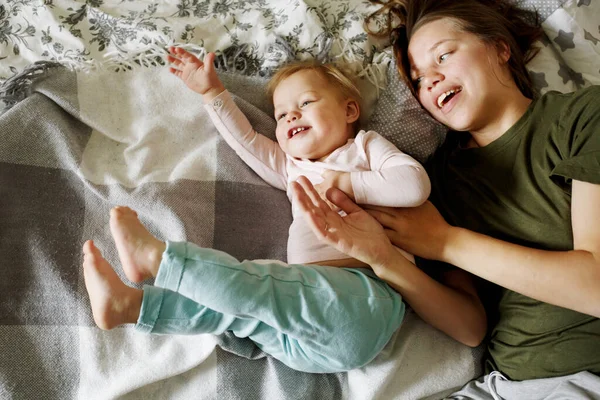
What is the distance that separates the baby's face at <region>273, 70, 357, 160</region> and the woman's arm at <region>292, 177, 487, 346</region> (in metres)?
0.13

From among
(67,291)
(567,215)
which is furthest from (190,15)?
(567,215)

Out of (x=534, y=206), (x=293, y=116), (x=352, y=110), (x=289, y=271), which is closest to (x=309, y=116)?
(x=293, y=116)

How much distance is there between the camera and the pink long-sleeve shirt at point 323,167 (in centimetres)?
103

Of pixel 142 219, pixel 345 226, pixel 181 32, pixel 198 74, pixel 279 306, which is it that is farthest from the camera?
pixel 181 32

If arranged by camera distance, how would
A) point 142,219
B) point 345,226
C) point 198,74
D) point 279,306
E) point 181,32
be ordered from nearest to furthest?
point 279,306
point 345,226
point 142,219
point 198,74
point 181,32

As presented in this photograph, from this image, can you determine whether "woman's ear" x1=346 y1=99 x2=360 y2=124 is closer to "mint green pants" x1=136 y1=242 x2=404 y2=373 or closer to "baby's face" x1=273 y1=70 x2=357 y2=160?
"baby's face" x1=273 y1=70 x2=357 y2=160

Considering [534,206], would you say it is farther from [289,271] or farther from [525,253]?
[289,271]

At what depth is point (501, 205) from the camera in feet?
3.64

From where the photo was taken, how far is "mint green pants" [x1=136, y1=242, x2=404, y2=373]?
0.83 m

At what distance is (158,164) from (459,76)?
0.68 metres

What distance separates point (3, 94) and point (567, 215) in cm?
121

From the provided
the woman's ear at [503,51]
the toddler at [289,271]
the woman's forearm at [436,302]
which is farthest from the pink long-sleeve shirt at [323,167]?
the woman's ear at [503,51]

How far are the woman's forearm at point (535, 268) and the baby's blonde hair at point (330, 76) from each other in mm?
417

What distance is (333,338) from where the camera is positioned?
3.04 feet
